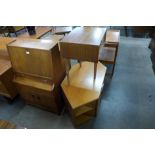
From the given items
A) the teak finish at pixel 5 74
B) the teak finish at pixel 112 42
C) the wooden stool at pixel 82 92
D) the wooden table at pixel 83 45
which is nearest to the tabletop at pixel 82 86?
the wooden stool at pixel 82 92

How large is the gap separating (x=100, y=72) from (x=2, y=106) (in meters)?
1.49

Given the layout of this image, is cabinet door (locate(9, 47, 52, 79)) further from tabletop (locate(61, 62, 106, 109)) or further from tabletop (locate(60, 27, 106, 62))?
tabletop (locate(61, 62, 106, 109))

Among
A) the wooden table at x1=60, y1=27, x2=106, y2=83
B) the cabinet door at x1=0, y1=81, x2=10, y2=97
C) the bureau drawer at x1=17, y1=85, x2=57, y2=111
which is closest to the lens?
the wooden table at x1=60, y1=27, x2=106, y2=83

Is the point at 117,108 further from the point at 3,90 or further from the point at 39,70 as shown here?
the point at 3,90

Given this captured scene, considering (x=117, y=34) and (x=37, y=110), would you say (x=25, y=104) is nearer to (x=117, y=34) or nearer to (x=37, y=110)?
(x=37, y=110)

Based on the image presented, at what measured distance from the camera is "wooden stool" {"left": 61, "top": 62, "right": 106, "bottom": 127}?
1318mm

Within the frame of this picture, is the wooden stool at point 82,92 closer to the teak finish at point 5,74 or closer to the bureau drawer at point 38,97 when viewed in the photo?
the bureau drawer at point 38,97

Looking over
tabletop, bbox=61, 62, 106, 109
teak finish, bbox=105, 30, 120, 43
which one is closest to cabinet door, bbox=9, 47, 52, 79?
tabletop, bbox=61, 62, 106, 109

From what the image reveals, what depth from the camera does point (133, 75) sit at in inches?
89.8

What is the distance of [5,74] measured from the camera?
5.00 ft
